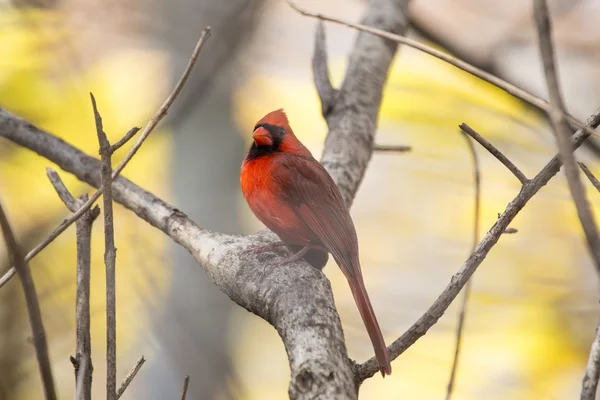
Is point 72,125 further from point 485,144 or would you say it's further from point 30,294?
point 30,294

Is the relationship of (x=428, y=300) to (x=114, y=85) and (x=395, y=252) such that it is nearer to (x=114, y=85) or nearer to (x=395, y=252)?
(x=395, y=252)

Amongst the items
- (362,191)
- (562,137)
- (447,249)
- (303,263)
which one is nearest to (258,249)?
(303,263)

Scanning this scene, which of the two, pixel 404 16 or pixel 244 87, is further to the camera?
pixel 244 87

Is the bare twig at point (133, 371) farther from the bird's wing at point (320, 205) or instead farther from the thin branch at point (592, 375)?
the bird's wing at point (320, 205)

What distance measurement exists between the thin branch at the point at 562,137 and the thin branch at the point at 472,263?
1.26ft

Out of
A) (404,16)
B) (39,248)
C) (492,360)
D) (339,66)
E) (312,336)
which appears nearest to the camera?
(39,248)

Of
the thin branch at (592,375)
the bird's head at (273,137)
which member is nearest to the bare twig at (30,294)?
the thin branch at (592,375)

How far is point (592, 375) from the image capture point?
0.75 m

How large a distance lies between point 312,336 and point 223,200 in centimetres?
297

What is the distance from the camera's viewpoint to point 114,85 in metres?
4.30

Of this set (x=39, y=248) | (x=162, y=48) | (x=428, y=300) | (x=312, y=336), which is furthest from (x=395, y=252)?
(x=39, y=248)

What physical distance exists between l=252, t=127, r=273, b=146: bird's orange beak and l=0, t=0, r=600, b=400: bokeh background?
3.92 ft

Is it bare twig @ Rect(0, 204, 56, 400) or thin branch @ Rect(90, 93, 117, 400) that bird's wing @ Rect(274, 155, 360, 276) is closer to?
thin branch @ Rect(90, 93, 117, 400)

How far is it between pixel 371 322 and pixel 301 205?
0.47m
